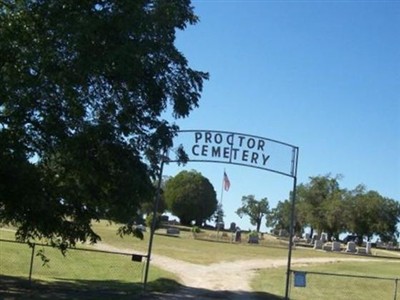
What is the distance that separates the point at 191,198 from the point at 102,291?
80.6 metres

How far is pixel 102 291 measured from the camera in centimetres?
1619

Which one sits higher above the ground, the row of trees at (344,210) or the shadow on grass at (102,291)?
the row of trees at (344,210)

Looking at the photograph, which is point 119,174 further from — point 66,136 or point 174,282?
point 174,282

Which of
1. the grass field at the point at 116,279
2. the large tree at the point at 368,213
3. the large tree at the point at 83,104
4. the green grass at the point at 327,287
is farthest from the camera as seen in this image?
the large tree at the point at 368,213

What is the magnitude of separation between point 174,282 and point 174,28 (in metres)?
8.97

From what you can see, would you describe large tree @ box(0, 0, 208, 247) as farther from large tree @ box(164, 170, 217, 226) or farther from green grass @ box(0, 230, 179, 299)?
large tree @ box(164, 170, 217, 226)

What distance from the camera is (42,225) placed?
1381 cm

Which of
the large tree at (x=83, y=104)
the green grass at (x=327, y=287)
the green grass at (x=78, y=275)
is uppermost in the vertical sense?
the large tree at (x=83, y=104)

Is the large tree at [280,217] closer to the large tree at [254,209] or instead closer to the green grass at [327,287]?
the large tree at [254,209]

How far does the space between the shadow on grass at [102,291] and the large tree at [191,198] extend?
7730cm

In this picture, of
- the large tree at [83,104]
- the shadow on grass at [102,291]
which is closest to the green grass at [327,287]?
the shadow on grass at [102,291]

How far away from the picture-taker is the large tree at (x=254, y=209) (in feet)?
473

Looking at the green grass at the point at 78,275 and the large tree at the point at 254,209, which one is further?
the large tree at the point at 254,209

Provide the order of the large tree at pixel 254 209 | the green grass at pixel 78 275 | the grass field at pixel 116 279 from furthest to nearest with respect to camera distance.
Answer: the large tree at pixel 254 209, the grass field at pixel 116 279, the green grass at pixel 78 275
